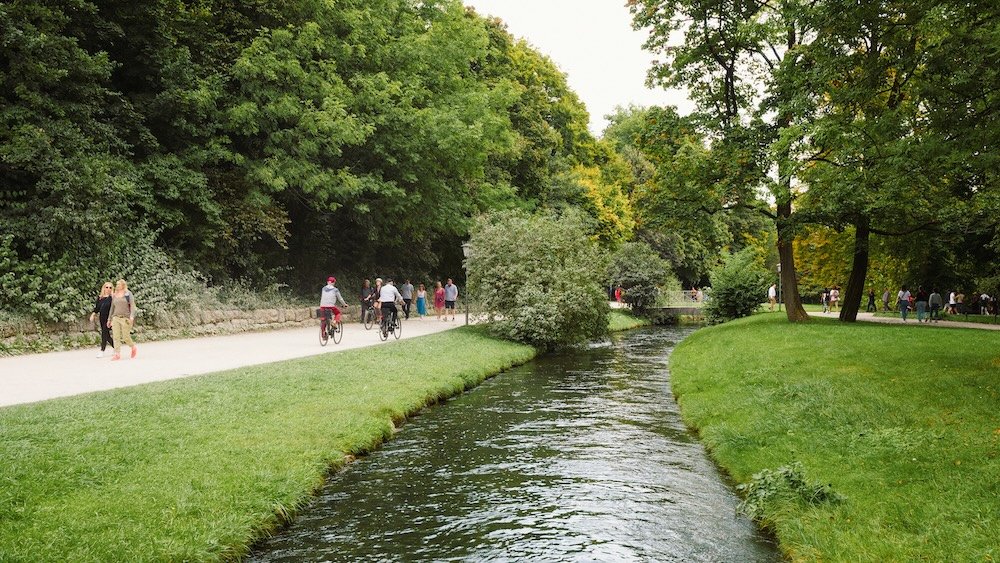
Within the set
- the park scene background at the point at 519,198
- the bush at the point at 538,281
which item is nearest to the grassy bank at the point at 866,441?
the park scene background at the point at 519,198

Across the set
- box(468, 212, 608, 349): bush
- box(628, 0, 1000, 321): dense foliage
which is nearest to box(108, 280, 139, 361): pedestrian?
box(468, 212, 608, 349): bush

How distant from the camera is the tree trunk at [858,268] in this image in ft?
75.5

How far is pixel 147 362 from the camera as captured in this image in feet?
49.3

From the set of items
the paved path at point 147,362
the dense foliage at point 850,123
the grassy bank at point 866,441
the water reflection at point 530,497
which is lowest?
the water reflection at point 530,497

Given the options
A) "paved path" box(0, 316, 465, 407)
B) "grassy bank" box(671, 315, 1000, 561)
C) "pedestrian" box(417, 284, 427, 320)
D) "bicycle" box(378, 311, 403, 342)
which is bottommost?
"grassy bank" box(671, 315, 1000, 561)

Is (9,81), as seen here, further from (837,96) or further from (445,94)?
(837,96)

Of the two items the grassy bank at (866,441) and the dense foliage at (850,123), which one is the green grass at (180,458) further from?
the dense foliage at (850,123)

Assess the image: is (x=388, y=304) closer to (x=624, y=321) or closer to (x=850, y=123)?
(x=850, y=123)

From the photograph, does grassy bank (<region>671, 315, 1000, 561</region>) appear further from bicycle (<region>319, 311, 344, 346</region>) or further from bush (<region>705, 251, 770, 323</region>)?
bush (<region>705, 251, 770, 323</region>)

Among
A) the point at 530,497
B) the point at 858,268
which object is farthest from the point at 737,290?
the point at 530,497

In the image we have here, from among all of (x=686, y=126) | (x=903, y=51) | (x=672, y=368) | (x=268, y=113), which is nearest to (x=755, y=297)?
(x=686, y=126)

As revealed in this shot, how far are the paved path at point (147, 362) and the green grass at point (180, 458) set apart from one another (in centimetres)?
116

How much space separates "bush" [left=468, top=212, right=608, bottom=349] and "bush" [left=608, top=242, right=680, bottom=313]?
21.8 metres

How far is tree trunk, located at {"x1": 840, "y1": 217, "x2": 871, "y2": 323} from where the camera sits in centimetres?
2300
